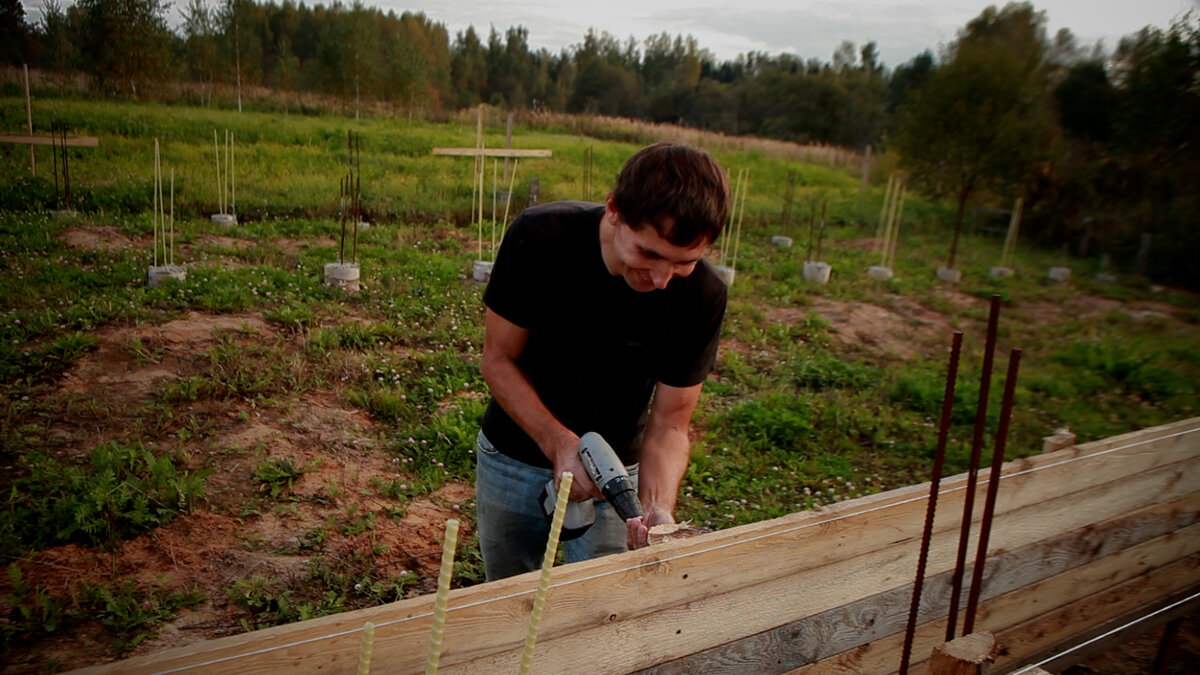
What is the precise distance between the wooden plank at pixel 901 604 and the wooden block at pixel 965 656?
0.42 metres

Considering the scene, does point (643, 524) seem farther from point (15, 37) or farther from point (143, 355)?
point (15, 37)

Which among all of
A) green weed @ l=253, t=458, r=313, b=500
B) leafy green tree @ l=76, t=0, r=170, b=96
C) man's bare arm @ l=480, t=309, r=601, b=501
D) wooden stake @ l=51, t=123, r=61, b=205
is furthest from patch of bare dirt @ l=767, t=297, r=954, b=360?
wooden stake @ l=51, t=123, r=61, b=205

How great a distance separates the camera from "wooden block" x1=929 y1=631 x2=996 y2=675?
1.61 m

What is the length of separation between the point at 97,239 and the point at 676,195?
22.0ft

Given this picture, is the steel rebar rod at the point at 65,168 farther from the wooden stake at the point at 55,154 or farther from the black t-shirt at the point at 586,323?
the black t-shirt at the point at 586,323

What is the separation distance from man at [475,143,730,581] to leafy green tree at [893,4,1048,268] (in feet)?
38.1

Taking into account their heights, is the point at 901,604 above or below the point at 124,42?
below

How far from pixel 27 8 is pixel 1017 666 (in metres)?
7.45

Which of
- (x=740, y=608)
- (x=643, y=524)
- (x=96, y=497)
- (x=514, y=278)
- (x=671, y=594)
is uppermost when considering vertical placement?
(x=514, y=278)

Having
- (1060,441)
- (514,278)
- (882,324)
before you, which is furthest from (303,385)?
(882,324)

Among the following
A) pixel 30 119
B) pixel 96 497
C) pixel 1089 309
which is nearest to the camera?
pixel 96 497

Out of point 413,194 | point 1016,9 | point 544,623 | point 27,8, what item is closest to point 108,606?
point 544,623

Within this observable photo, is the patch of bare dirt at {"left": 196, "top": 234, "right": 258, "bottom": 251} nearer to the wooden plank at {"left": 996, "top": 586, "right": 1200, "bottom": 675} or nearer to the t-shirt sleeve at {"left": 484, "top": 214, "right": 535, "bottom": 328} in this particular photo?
the t-shirt sleeve at {"left": 484, "top": 214, "right": 535, "bottom": 328}

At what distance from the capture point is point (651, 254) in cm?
177
